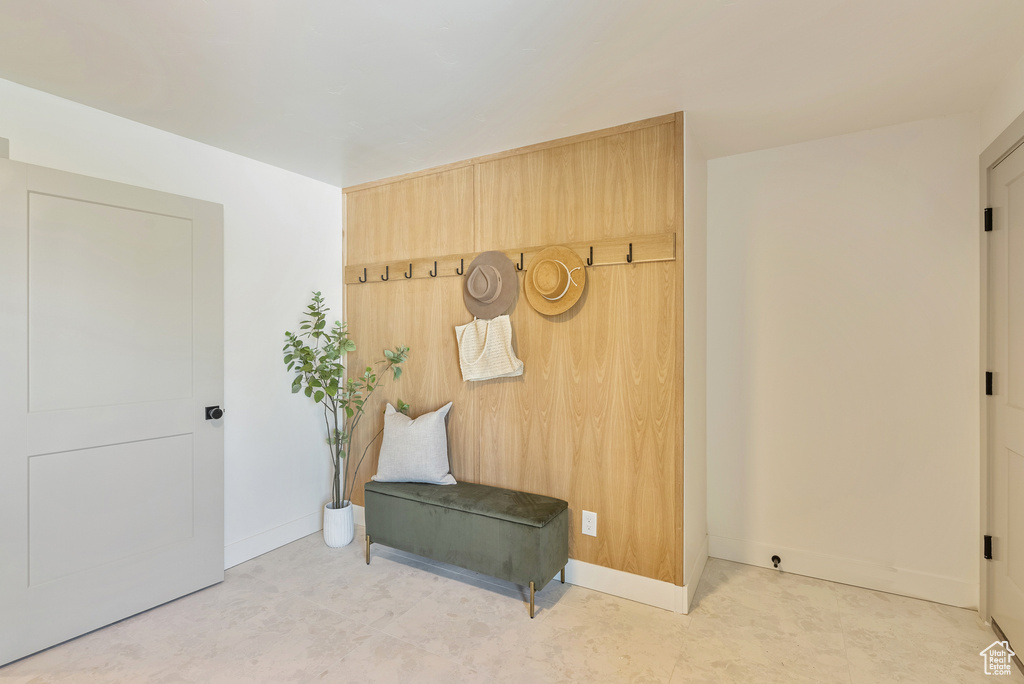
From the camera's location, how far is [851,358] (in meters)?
2.60

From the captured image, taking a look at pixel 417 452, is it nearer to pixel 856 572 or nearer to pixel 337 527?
pixel 337 527

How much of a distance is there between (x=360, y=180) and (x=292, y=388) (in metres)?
1.44

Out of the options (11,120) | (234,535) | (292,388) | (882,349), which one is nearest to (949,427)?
(882,349)

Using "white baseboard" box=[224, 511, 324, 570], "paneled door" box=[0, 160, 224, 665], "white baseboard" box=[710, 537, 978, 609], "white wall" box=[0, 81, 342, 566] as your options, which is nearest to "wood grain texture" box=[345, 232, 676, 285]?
"white wall" box=[0, 81, 342, 566]

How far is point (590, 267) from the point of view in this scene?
8.38 ft

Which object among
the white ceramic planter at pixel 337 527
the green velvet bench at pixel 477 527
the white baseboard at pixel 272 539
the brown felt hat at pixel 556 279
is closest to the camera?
the green velvet bench at pixel 477 527

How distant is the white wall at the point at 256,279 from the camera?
241 cm

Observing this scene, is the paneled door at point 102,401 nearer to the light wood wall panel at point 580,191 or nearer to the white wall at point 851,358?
the light wood wall panel at point 580,191

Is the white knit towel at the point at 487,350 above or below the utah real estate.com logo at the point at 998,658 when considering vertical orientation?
above

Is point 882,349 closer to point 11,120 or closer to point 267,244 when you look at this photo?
point 267,244

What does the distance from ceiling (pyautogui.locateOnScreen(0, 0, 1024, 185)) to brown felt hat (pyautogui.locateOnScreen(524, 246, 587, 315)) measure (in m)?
0.63

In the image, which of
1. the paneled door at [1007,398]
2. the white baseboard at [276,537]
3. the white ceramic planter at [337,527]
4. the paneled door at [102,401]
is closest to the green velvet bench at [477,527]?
the white ceramic planter at [337,527]

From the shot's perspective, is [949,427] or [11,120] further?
[949,427]

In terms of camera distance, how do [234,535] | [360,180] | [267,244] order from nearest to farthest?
1. [234,535]
2. [267,244]
3. [360,180]
